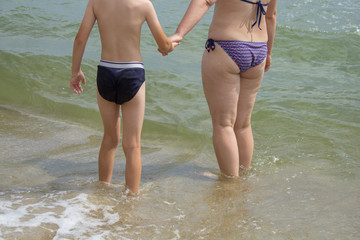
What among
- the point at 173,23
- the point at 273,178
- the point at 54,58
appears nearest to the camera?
the point at 273,178

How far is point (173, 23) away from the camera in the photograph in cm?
1033

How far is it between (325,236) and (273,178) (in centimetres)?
110

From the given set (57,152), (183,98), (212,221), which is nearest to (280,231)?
(212,221)

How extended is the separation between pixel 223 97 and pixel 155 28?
0.81 metres

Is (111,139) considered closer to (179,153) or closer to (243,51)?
(243,51)

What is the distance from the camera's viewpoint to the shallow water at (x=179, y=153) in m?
3.17

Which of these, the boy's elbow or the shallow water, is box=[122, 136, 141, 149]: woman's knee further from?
the boy's elbow

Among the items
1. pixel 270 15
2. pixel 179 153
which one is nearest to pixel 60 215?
pixel 179 153

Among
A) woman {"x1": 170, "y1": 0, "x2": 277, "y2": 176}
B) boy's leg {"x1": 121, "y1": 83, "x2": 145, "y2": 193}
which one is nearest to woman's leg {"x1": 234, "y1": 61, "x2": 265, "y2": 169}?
woman {"x1": 170, "y1": 0, "x2": 277, "y2": 176}

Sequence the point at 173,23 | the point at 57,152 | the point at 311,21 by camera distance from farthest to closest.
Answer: the point at 311,21, the point at 173,23, the point at 57,152

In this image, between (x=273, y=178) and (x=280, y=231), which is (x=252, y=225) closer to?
(x=280, y=231)

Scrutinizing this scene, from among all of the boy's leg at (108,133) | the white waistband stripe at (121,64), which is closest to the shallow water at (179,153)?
the boy's leg at (108,133)

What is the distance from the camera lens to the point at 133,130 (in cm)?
336

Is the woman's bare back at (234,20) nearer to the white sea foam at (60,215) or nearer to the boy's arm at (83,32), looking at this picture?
the boy's arm at (83,32)
